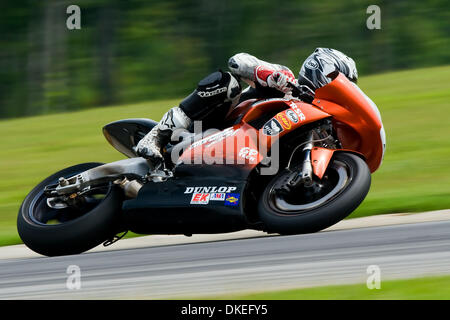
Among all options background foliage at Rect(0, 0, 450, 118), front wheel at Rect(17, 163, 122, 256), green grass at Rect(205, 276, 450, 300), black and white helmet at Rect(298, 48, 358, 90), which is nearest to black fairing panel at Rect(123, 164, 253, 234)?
front wheel at Rect(17, 163, 122, 256)

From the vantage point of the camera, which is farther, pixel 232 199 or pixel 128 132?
pixel 128 132

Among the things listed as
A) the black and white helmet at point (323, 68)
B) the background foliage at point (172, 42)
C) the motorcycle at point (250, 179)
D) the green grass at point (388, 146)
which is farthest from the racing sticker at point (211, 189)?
the background foliage at point (172, 42)

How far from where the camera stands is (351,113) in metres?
5.84

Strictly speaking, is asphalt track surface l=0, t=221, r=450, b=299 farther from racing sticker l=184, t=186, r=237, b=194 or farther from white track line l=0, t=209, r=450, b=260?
white track line l=0, t=209, r=450, b=260

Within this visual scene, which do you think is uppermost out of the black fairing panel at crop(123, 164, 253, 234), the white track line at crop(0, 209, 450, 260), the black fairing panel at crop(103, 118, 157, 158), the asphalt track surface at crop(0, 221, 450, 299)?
the black fairing panel at crop(103, 118, 157, 158)

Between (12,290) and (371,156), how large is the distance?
2.78m

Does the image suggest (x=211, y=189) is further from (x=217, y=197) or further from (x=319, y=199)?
(x=319, y=199)

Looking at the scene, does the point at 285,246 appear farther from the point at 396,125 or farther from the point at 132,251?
the point at 396,125

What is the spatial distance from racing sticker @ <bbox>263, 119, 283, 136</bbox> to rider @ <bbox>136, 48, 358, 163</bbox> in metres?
0.29

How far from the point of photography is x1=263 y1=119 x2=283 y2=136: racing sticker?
5828 millimetres

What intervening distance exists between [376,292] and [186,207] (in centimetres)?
217

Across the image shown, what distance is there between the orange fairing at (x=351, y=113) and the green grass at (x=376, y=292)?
1.87 meters

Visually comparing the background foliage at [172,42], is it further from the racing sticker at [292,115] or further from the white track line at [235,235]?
the racing sticker at [292,115]

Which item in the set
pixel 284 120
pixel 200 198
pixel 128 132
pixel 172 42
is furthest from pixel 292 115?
pixel 172 42
